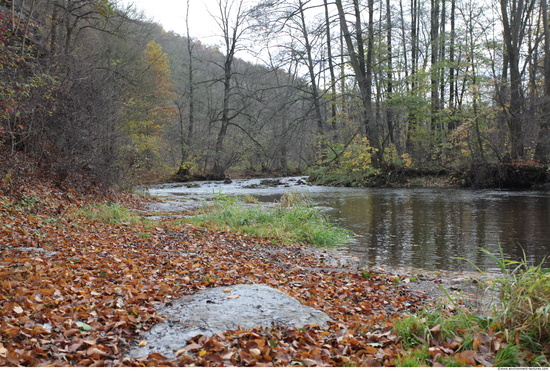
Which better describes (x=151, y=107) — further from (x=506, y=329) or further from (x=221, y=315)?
(x=506, y=329)

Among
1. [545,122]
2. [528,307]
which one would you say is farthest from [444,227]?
[545,122]

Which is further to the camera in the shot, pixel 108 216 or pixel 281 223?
pixel 281 223

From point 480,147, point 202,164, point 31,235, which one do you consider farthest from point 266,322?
point 202,164

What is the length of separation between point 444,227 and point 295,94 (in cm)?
1096

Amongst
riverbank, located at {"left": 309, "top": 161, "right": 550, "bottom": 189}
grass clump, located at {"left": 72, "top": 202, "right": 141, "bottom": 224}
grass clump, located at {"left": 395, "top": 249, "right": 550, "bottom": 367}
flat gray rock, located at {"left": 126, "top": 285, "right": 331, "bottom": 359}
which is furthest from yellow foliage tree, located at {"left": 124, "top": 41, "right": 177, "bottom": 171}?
grass clump, located at {"left": 395, "top": 249, "right": 550, "bottom": 367}

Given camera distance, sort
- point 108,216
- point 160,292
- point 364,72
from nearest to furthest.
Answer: point 160,292 → point 108,216 → point 364,72

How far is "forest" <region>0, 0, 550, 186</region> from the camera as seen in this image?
10.9 m

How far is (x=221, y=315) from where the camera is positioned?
11.6 feet

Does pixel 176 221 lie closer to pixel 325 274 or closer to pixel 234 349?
pixel 325 274

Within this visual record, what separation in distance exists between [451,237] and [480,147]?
500 inches

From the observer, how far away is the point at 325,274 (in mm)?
5957

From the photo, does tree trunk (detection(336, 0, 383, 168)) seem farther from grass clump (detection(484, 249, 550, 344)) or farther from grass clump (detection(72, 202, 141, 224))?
grass clump (detection(484, 249, 550, 344))

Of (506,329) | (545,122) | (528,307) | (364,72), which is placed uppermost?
(364,72)

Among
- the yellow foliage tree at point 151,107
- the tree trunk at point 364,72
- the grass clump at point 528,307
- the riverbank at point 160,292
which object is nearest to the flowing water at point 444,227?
the riverbank at point 160,292
